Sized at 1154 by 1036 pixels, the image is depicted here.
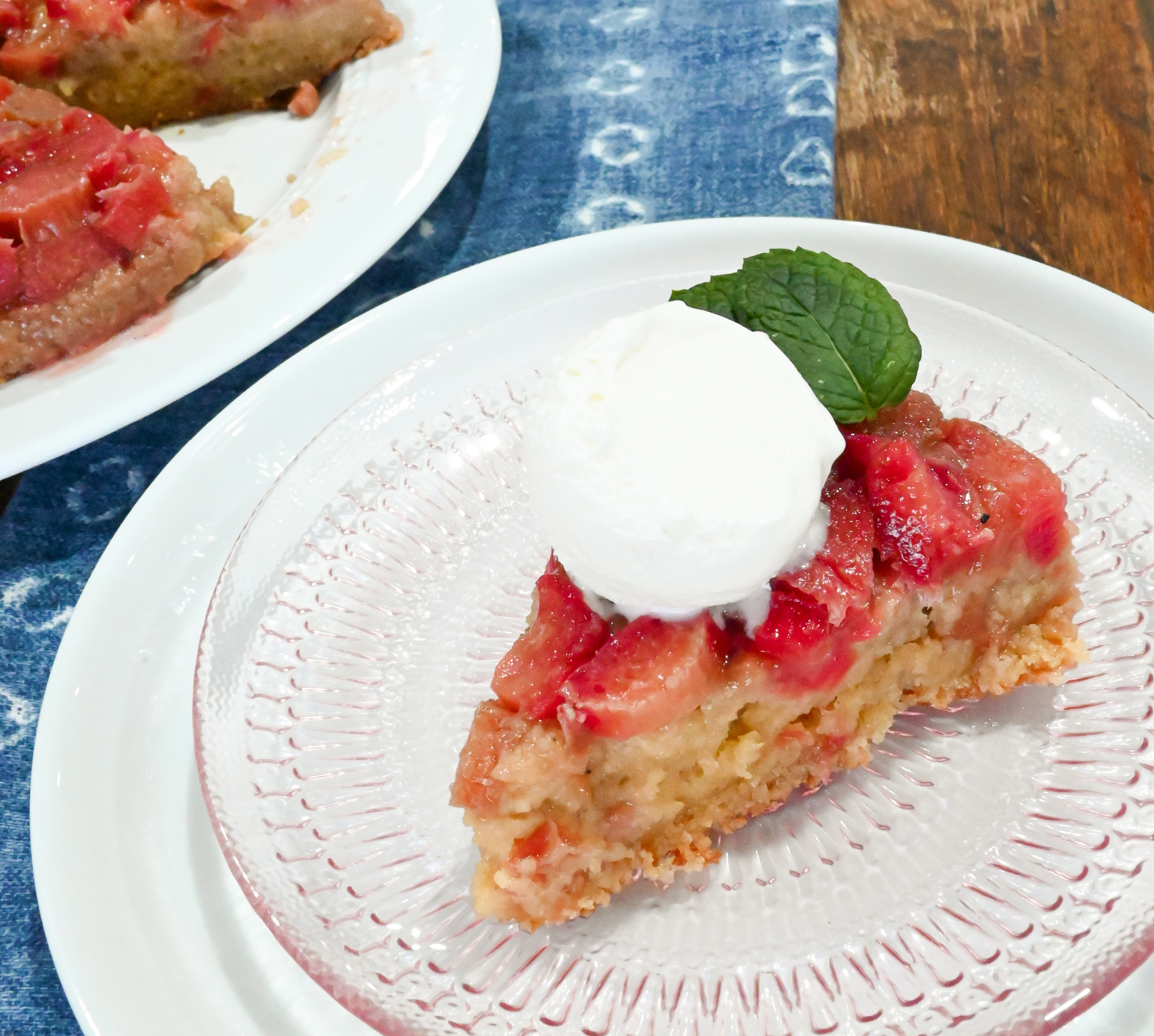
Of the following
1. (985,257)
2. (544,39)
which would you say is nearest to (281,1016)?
(985,257)

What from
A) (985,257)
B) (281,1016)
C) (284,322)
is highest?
(985,257)

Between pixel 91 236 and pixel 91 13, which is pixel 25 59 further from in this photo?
pixel 91 236

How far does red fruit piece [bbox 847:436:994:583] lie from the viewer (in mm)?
1387

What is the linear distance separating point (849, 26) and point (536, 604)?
2.01 m

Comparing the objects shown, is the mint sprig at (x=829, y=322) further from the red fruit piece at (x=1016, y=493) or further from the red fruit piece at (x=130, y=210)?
the red fruit piece at (x=130, y=210)

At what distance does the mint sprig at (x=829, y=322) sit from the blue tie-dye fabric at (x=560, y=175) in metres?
Answer: 0.81

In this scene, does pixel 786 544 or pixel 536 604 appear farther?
pixel 536 604

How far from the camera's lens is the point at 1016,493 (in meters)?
1.43

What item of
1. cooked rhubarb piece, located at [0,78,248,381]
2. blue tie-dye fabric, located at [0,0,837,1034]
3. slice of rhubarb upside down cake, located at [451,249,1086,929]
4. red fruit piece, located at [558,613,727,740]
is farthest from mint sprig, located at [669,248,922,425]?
cooked rhubarb piece, located at [0,78,248,381]

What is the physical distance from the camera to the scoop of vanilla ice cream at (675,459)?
1227 millimetres

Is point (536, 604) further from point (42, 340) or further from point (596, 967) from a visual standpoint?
point (42, 340)

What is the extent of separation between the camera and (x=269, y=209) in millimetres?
2416

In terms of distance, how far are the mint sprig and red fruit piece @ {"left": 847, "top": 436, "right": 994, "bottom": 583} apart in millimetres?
89

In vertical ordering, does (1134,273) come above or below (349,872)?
above
